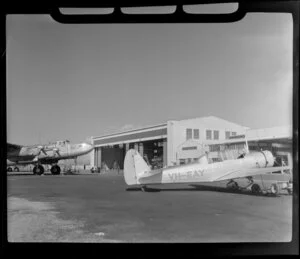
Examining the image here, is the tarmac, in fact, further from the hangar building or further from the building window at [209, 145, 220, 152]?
the building window at [209, 145, 220, 152]

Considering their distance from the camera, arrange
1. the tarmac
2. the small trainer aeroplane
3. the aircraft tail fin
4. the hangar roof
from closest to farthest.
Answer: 1. the tarmac
2. the hangar roof
3. the aircraft tail fin
4. the small trainer aeroplane

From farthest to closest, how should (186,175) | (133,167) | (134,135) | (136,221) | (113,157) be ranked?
(186,175) → (133,167) → (113,157) → (134,135) → (136,221)

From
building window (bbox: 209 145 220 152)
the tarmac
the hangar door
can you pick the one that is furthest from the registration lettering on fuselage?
the tarmac

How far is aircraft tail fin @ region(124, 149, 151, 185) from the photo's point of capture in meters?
4.23

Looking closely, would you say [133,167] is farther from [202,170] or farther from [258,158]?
[258,158]

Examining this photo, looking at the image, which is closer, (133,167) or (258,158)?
(133,167)

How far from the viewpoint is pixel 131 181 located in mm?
4516

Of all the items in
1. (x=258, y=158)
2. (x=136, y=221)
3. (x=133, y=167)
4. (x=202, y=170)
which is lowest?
(x=136, y=221)

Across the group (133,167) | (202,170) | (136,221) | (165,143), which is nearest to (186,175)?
(202,170)

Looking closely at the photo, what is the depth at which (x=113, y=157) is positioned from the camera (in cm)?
380

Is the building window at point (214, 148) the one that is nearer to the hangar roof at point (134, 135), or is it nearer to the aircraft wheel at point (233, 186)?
the aircraft wheel at point (233, 186)

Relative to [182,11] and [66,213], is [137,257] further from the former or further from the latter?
[182,11]

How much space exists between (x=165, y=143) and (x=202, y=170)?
6.70ft

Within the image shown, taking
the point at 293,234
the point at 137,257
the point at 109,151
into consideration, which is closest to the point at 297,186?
the point at 293,234
